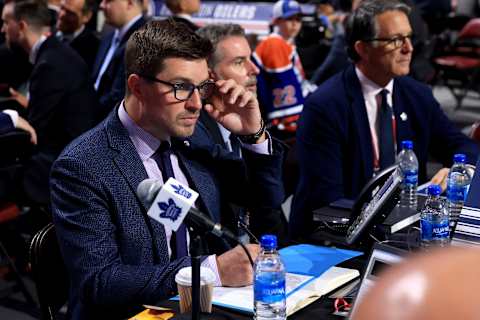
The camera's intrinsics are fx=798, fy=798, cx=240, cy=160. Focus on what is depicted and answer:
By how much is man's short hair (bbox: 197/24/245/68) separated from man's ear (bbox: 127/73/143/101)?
135 cm

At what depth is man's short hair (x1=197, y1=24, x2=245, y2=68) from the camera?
147 inches

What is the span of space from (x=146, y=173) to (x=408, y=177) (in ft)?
3.85

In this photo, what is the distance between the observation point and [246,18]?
9.14 meters

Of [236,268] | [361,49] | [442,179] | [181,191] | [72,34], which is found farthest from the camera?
[72,34]

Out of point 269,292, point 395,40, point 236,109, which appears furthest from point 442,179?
point 269,292

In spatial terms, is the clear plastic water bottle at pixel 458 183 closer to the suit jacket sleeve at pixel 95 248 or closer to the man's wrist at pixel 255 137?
the man's wrist at pixel 255 137

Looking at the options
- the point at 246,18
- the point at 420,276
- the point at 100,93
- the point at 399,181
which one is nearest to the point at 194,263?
the point at 399,181

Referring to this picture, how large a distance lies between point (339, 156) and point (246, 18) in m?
5.89

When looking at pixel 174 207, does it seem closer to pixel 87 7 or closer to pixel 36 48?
pixel 36 48

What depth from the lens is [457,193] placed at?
3.01 m

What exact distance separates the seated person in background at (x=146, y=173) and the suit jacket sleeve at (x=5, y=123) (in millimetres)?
1811

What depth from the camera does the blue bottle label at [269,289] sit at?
1.91 m

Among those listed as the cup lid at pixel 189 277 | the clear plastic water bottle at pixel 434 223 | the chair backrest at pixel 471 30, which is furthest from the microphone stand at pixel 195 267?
the chair backrest at pixel 471 30

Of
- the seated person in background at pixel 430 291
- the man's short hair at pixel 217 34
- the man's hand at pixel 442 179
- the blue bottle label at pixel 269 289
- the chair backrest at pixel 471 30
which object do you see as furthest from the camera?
the chair backrest at pixel 471 30
